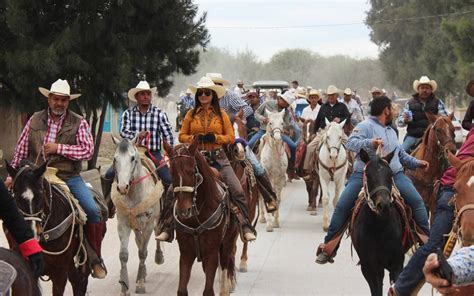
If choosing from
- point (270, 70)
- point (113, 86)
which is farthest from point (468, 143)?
point (270, 70)

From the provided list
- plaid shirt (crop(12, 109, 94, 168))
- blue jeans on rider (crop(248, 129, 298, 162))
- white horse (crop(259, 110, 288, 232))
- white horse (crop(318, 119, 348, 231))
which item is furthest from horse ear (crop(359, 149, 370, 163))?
blue jeans on rider (crop(248, 129, 298, 162))

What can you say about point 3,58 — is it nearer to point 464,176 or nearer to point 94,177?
point 94,177

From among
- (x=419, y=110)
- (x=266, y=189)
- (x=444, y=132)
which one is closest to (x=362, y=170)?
(x=266, y=189)

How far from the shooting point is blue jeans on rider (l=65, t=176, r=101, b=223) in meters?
9.60

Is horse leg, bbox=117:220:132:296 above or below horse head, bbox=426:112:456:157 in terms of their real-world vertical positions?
below

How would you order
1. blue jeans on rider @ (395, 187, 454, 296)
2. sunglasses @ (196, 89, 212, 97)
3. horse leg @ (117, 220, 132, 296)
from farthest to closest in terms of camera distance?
horse leg @ (117, 220, 132, 296) → sunglasses @ (196, 89, 212, 97) → blue jeans on rider @ (395, 187, 454, 296)

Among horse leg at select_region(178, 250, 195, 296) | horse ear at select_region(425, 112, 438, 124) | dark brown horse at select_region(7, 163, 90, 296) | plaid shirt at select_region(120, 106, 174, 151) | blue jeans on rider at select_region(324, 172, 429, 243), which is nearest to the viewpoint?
dark brown horse at select_region(7, 163, 90, 296)

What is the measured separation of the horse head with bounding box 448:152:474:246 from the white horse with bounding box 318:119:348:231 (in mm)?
11160

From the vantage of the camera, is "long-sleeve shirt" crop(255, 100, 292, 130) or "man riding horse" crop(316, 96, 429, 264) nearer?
"man riding horse" crop(316, 96, 429, 264)

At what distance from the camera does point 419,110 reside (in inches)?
624

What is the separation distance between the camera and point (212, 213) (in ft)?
32.1

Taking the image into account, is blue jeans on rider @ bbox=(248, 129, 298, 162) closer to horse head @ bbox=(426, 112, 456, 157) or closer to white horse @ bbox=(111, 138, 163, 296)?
horse head @ bbox=(426, 112, 456, 157)

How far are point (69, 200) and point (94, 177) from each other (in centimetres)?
1358

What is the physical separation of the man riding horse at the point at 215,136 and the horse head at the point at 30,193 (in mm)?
2421
